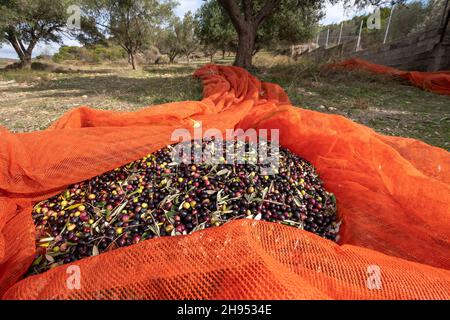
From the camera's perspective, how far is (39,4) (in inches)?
605

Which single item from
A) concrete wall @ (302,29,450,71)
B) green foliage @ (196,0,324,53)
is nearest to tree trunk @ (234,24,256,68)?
green foliage @ (196,0,324,53)

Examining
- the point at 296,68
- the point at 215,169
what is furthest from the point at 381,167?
the point at 296,68

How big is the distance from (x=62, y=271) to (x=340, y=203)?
170cm

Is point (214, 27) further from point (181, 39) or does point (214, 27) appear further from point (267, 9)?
point (181, 39)

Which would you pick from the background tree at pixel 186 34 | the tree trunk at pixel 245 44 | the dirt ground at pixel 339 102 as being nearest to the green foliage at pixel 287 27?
the tree trunk at pixel 245 44

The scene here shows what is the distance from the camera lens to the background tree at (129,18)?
52.6ft

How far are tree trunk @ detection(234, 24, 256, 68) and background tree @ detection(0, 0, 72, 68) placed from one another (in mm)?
14111

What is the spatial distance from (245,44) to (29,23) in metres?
15.7

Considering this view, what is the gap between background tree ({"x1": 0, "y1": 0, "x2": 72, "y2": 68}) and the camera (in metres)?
14.6

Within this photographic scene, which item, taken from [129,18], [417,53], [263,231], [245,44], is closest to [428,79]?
[417,53]

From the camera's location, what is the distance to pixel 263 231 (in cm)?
121

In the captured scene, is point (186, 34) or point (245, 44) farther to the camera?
point (186, 34)

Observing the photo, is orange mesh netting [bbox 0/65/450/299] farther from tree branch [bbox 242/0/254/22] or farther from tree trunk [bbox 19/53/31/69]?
tree trunk [bbox 19/53/31/69]

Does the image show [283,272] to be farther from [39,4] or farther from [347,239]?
[39,4]
